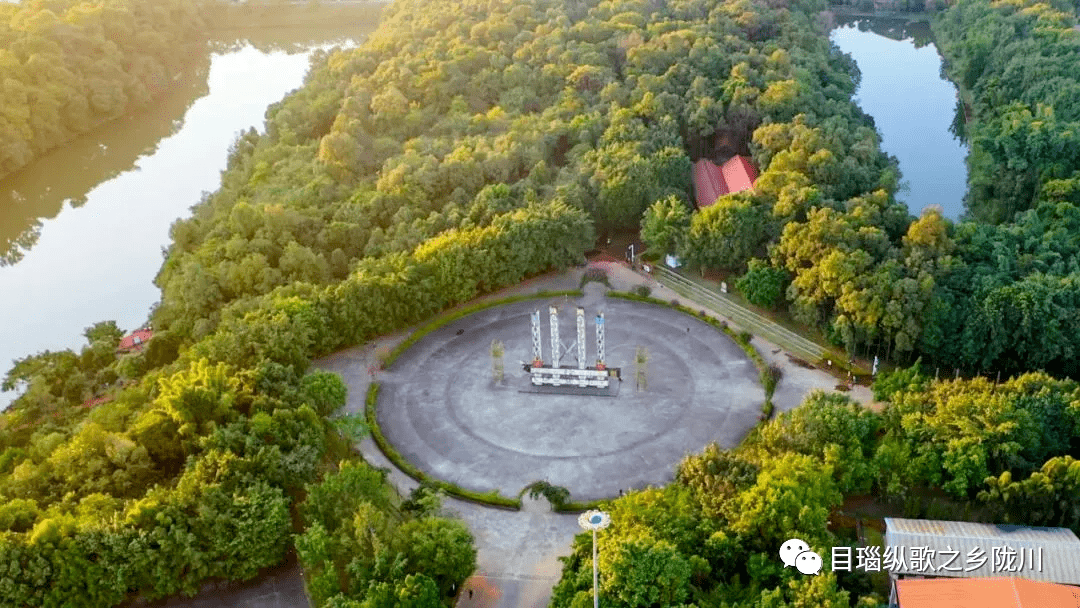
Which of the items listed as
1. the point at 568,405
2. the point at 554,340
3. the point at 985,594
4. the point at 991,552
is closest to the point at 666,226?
the point at 554,340

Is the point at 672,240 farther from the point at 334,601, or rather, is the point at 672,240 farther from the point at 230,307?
the point at 334,601

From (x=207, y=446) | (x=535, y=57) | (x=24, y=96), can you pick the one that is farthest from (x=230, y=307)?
(x=24, y=96)

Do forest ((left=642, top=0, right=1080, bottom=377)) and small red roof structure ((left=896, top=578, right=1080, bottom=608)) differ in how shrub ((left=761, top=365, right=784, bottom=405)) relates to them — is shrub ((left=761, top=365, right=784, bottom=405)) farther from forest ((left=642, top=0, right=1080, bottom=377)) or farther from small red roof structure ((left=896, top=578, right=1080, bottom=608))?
small red roof structure ((left=896, top=578, right=1080, bottom=608))

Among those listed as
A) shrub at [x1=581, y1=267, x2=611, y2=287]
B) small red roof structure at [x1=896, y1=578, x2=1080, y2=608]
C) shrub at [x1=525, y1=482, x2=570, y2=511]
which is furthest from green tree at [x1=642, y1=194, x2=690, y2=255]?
small red roof structure at [x1=896, y1=578, x2=1080, y2=608]

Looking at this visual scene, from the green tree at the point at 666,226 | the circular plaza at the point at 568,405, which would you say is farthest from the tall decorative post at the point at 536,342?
the green tree at the point at 666,226

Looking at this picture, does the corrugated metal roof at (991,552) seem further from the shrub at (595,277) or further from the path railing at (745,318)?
the shrub at (595,277)

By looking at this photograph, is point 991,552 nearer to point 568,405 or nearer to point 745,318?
point 568,405
